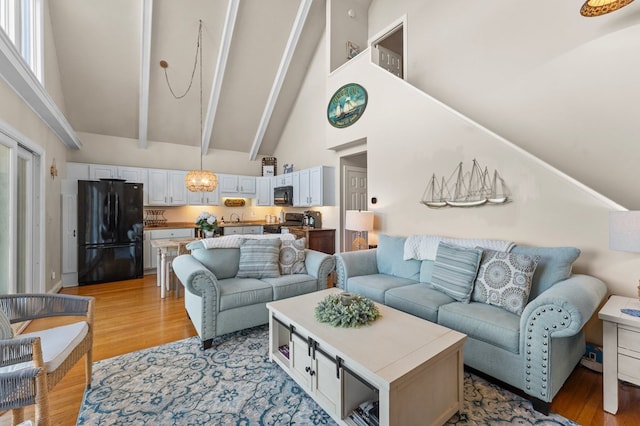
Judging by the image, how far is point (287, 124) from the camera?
7043 mm

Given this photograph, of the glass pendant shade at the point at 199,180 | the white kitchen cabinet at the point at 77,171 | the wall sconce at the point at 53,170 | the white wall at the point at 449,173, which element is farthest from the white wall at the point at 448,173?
the white kitchen cabinet at the point at 77,171

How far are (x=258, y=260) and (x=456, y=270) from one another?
6.58ft

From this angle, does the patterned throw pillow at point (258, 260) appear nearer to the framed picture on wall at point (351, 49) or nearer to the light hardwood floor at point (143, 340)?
the light hardwood floor at point (143, 340)

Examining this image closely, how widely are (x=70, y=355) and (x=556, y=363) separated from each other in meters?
2.96

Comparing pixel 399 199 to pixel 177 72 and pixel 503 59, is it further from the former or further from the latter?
pixel 177 72

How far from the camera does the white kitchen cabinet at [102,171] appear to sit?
5.32 meters

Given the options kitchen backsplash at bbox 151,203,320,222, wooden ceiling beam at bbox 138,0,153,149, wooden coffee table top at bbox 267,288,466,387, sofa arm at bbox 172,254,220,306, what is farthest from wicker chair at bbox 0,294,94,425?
kitchen backsplash at bbox 151,203,320,222

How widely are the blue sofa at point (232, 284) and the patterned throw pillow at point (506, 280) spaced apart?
1.58 meters

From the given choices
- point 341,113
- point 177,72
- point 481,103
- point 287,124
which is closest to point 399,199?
point 481,103

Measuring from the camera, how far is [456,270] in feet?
8.21

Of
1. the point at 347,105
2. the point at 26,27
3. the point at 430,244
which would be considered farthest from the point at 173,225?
the point at 430,244

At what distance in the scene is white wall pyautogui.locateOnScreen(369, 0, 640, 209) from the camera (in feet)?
8.28

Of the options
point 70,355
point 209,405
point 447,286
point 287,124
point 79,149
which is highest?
point 287,124

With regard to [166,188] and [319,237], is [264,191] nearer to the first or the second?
[166,188]
